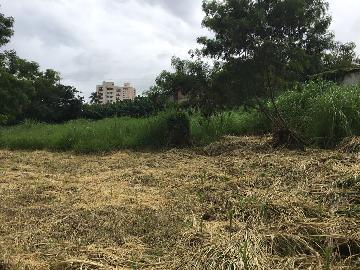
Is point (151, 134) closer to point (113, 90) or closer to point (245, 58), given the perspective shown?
point (245, 58)

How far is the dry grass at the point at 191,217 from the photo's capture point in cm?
246

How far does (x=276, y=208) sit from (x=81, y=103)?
30896 millimetres

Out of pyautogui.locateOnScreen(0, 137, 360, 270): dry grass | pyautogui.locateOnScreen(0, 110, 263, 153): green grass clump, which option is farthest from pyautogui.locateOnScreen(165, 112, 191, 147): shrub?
pyautogui.locateOnScreen(0, 137, 360, 270): dry grass

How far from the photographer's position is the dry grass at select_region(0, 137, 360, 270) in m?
2.46

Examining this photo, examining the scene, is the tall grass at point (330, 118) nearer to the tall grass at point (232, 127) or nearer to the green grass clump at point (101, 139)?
the tall grass at point (232, 127)

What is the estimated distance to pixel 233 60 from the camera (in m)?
8.20

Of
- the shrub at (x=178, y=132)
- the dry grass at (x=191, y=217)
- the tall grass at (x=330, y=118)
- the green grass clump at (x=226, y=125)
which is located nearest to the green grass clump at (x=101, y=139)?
the shrub at (x=178, y=132)

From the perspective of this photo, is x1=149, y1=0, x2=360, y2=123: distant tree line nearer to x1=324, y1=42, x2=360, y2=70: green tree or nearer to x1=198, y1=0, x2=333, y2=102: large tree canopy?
x1=198, y1=0, x2=333, y2=102: large tree canopy

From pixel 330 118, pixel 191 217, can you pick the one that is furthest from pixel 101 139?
pixel 191 217

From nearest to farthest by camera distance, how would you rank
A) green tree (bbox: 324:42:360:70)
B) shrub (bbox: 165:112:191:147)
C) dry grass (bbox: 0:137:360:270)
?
dry grass (bbox: 0:137:360:270) < shrub (bbox: 165:112:191:147) < green tree (bbox: 324:42:360:70)

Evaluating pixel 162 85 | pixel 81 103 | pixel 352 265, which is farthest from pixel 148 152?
pixel 81 103

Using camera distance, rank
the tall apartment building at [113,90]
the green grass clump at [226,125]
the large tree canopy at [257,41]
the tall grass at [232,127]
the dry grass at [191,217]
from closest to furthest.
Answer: the dry grass at [191,217] < the tall grass at [232,127] < the large tree canopy at [257,41] < the green grass clump at [226,125] < the tall apartment building at [113,90]

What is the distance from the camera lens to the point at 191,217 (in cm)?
A: 335

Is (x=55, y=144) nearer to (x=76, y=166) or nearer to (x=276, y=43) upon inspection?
(x=76, y=166)
